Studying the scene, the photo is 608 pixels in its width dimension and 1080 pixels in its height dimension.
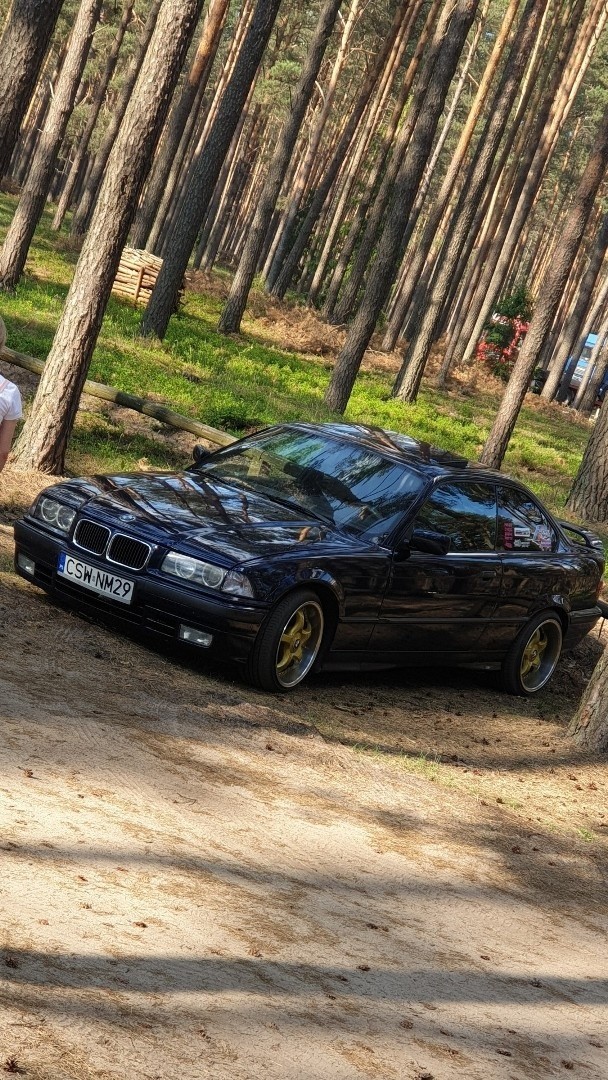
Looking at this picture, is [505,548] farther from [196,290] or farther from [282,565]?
[196,290]

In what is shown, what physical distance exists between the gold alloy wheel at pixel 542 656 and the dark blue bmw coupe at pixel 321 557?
0.8 inches

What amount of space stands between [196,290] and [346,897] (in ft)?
101

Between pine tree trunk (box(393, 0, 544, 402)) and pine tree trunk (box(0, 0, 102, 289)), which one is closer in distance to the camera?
pine tree trunk (box(0, 0, 102, 289))

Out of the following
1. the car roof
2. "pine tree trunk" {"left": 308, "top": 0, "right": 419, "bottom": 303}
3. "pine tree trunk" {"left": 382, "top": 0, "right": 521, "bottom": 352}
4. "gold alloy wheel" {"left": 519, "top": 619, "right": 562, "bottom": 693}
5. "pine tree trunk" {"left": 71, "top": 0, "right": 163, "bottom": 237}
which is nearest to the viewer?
the car roof

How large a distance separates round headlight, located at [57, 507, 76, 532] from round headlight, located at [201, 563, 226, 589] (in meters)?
1.04

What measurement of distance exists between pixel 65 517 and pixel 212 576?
1174 millimetres

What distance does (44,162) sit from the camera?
24.5 meters

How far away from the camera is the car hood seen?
7.53 meters

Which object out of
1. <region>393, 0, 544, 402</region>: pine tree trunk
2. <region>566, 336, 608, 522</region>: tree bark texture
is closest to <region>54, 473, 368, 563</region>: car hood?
<region>566, 336, 608, 522</region>: tree bark texture

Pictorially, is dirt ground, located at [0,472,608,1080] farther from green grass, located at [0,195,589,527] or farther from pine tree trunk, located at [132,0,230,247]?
pine tree trunk, located at [132,0,230,247]

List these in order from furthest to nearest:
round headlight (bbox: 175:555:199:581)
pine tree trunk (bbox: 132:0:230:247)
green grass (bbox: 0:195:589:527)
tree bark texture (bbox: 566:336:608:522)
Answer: pine tree trunk (bbox: 132:0:230:247) < tree bark texture (bbox: 566:336:608:522) < green grass (bbox: 0:195:589:527) < round headlight (bbox: 175:555:199:581)

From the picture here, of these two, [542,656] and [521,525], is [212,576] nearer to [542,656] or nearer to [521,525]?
[521,525]

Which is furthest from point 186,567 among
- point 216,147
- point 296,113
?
point 296,113

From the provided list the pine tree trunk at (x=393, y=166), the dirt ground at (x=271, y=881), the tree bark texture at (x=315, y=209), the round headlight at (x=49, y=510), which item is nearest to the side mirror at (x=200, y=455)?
the round headlight at (x=49, y=510)
